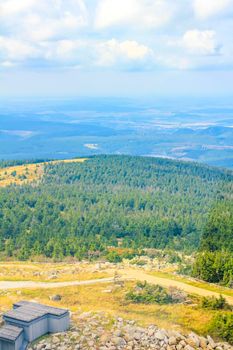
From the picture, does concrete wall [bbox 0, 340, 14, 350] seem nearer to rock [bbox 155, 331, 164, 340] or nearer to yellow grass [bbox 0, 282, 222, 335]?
yellow grass [bbox 0, 282, 222, 335]

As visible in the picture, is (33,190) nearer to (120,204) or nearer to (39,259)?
(120,204)

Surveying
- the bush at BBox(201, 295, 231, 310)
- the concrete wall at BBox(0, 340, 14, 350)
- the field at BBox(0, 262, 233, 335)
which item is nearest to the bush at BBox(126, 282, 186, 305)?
the field at BBox(0, 262, 233, 335)

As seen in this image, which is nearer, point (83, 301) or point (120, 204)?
point (83, 301)

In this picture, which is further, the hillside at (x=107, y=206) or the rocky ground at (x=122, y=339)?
the hillside at (x=107, y=206)

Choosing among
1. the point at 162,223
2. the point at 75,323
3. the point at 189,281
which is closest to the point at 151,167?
the point at 162,223

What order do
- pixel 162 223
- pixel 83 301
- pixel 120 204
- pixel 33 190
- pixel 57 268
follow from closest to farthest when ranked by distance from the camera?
pixel 83 301 → pixel 57 268 → pixel 162 223 → pixel 120 204 → pixel 33 190

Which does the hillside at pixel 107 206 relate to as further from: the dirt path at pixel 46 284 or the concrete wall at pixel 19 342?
the concrete wall at pixel 19 342

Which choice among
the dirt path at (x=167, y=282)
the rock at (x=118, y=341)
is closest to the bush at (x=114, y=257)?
the dirt path at (x=167, y=282)
